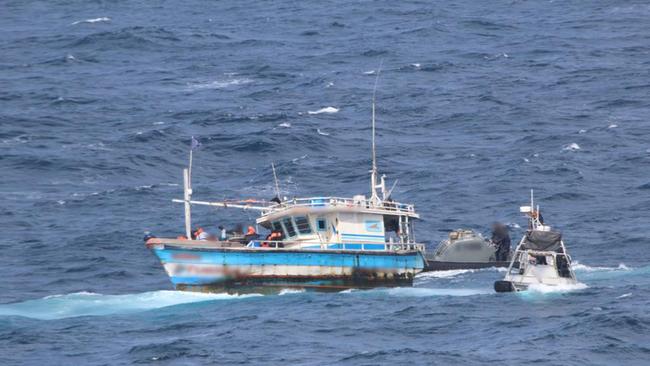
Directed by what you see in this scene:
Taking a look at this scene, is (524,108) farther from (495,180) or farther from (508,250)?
(508,250)

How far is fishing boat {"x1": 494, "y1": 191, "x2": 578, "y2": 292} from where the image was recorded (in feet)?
256

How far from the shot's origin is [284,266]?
82188mm

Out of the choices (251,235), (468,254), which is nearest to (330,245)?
(251,235)

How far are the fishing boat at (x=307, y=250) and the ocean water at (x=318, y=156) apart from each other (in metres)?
1.33

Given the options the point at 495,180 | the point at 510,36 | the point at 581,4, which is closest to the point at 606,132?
the point at 495,180

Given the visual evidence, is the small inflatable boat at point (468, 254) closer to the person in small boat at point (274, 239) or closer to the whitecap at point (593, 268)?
the whitecap at point (593, 268)

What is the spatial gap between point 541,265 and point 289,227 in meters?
13.7

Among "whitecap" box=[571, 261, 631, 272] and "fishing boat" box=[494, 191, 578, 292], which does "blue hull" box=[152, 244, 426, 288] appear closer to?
"fishing boat" box=[494, 191, 578, 292]

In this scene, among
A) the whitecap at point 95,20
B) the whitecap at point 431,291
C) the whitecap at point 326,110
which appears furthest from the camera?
the whitecap at point 95,20

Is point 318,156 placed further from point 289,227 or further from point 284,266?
point 284,266

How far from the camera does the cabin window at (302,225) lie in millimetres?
84438

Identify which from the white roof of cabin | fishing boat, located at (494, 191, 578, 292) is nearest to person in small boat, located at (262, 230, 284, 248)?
the white roof of cabin

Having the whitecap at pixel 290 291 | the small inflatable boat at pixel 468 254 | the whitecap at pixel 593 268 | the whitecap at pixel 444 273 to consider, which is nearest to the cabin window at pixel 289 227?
the whitecap at pixel 290 291

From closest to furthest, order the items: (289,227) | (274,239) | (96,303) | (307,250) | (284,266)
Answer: (96,303)
(284,266)
(307,250)
(274,239)
(289,227)
